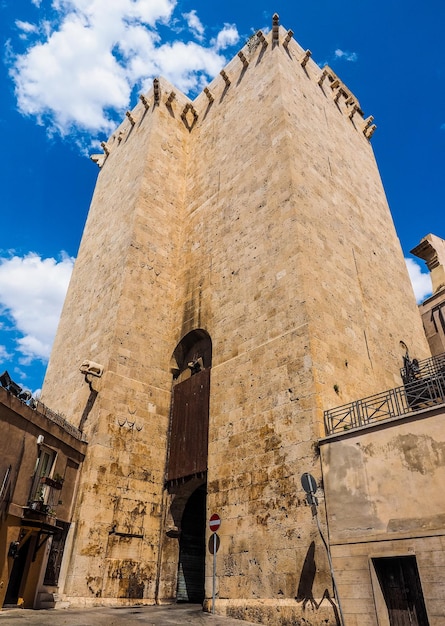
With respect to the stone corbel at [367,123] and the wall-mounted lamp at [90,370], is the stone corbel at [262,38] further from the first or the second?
the wall-mounted lamp at [90,370]

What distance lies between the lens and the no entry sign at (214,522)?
1045 cm

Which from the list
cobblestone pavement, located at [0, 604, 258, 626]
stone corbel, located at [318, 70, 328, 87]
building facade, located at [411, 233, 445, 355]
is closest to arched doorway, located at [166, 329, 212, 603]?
cobblestone pavement, located at [0, 604, 258, 626]

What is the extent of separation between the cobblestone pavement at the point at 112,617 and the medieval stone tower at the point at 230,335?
0.71 meters

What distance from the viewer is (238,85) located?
19.7m

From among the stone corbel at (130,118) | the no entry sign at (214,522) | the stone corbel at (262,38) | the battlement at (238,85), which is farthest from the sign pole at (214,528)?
the stone corbel at (130,118)

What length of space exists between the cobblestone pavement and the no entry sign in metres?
1.66

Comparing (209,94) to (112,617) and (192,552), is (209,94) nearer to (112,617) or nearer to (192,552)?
(192,552)

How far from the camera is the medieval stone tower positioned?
1073 centimetres

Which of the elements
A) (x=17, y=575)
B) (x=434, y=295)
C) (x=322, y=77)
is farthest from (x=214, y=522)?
(x=322, y=77)

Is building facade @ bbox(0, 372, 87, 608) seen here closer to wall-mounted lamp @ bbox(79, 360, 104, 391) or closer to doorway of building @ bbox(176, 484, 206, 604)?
wall-mounted lamp @ bbox(79, 360, 104, 391)

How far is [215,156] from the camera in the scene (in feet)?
62.2

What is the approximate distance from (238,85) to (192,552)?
17445 millimetres

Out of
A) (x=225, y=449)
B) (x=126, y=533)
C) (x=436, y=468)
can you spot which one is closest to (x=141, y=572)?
(x=126, y=533)

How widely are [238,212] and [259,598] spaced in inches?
434
